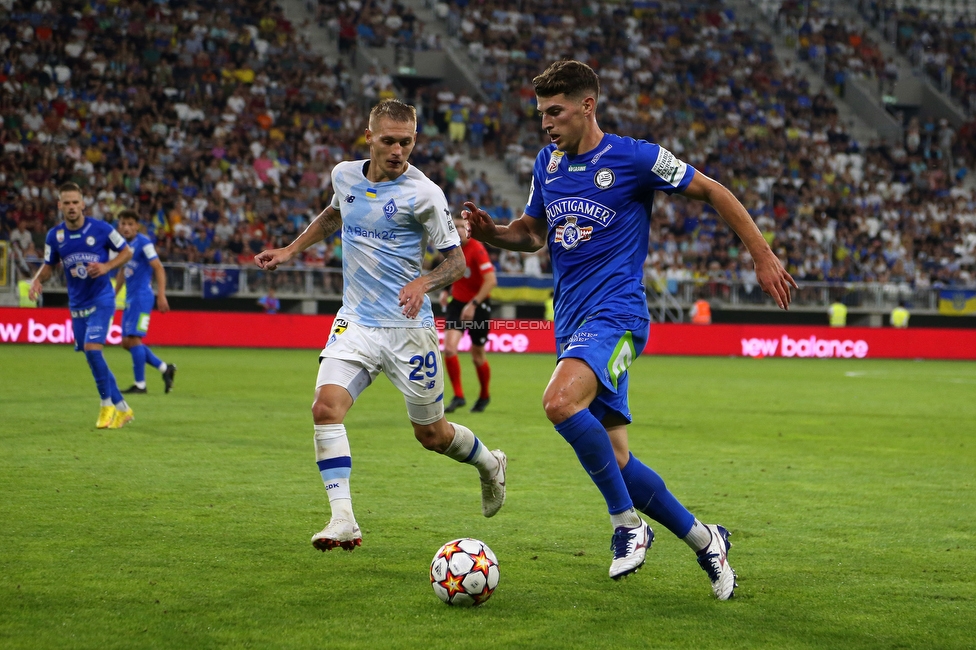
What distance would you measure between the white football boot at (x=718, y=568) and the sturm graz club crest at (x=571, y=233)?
1.54 m

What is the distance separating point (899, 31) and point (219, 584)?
46.8 m

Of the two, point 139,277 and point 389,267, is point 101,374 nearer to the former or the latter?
point 139,277

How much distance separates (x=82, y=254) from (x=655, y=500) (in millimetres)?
8032

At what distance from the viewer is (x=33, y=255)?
85.0 ft


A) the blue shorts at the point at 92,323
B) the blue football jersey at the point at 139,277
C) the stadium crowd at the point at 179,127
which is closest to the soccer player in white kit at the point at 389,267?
the blue shorts at the point at 92,323

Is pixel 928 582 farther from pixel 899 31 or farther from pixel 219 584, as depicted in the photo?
pixel 899 31

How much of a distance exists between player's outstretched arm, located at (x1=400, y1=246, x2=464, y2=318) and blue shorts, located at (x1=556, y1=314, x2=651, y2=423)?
868 millimetres

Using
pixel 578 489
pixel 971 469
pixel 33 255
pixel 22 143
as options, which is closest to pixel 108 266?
pixel 578 489

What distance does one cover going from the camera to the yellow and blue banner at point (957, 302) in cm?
3391

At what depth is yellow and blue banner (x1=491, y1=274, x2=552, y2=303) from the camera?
29.8m

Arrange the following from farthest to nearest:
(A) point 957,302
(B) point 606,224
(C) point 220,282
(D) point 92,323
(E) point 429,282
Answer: (A) point 957,302, (C) point 220,282, (D) point 92,323, (E) point 429,282, (B) point 606,224

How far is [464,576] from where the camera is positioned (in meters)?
4.84

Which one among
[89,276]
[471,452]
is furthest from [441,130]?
[471,452]

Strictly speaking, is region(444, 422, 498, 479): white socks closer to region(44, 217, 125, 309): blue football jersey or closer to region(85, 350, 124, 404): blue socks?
region(85, 350, 124, 404): blue socks
